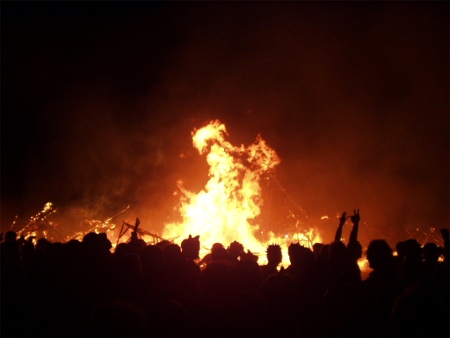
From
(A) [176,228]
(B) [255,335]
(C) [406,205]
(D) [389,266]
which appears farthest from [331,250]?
(C) [406,205]

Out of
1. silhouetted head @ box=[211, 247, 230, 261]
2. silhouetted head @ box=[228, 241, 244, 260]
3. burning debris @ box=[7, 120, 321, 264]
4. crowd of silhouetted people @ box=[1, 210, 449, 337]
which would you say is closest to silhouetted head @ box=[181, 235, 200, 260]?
crowd of silhouetted people @ box=[1, 210, 449, 337]

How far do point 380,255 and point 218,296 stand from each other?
203 centimetres

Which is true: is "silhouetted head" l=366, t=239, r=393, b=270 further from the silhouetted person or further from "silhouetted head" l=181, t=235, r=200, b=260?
"silhouetted head" l=181, t=235, r=200, b=260

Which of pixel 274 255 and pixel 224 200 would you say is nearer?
pixel 274 255

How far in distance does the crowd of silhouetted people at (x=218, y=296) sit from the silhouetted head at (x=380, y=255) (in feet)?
0.04

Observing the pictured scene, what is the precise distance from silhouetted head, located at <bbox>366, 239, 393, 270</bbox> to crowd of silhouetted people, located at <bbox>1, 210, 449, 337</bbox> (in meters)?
0.01

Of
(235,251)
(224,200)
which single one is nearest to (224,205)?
(224,200)

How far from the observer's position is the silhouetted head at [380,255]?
386cm

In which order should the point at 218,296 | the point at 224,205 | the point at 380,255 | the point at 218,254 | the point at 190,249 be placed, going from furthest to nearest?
the point at 224,205 → the point at 218,254 → the point at 190,249 → the point at 380,255 → the point at 218,296

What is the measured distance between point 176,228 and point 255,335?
19786mm

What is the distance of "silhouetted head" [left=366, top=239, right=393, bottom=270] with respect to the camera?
386 cm

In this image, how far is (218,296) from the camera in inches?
123

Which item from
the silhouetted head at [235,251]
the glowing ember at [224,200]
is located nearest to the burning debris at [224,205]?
the glowing ember at [224,200]

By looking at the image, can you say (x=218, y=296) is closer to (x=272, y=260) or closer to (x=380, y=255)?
(x=272, y=260)
